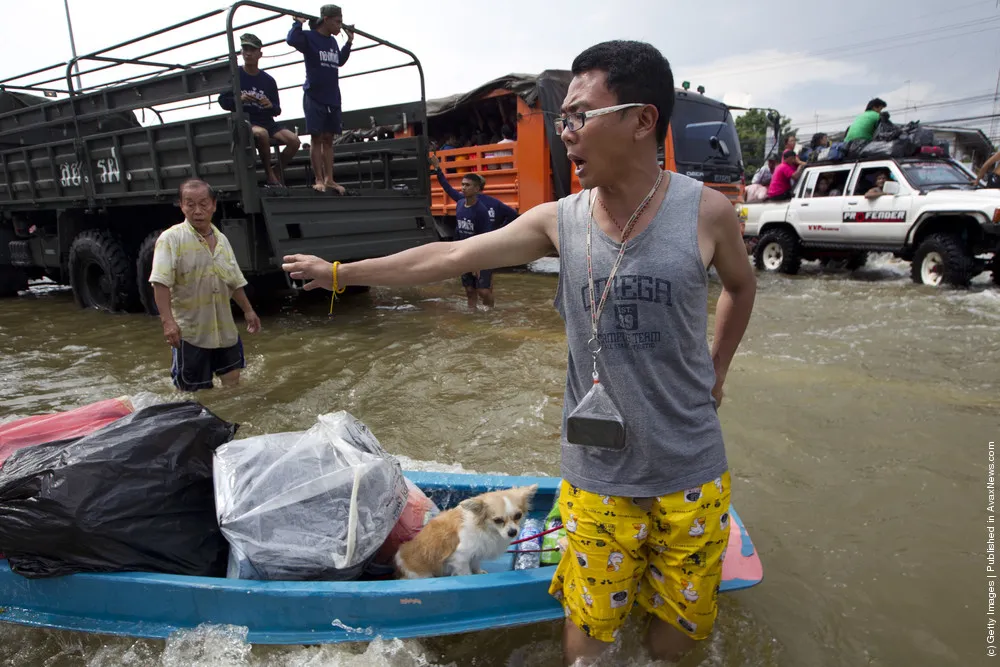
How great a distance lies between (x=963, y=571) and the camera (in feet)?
8.79

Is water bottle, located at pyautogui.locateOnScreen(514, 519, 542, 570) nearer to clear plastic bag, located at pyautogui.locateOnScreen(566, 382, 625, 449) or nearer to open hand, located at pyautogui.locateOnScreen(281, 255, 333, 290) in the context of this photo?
clear plastic bag, located at pyautogui.locateOnScreen(566, 382, 625, 449)

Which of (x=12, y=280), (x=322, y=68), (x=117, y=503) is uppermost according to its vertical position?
(x=322, y=68)

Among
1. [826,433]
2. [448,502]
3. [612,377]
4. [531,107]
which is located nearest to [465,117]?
[531,107]

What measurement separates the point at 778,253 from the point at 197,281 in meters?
9.93

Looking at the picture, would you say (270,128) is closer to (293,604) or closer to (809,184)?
(293,604)

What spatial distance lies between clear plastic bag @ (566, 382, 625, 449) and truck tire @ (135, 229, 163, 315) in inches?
271

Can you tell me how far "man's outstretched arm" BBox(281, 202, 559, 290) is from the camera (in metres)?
1.76

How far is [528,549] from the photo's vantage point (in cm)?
248

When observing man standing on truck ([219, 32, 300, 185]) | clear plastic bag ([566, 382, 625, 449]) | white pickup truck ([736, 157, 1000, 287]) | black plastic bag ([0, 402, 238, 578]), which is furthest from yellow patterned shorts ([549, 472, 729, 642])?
white pickup truck ([736, 157, 1000, 287])

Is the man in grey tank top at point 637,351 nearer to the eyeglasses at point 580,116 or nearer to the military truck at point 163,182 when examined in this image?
the eyeglasses at point 580,116


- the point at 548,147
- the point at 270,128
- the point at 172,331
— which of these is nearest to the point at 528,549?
the point at 172,331

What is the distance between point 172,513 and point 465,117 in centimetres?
1060

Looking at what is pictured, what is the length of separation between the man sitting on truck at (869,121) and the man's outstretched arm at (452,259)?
10.6 metres

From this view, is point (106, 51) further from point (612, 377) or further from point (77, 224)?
point (612, 377)
